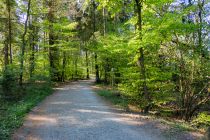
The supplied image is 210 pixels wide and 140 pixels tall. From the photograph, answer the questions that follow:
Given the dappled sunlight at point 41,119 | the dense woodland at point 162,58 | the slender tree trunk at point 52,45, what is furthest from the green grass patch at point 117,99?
the slender tree trunk at point 52,45

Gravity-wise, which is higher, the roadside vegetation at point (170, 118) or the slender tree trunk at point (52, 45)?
the slender tree trunk at point (52, 45)

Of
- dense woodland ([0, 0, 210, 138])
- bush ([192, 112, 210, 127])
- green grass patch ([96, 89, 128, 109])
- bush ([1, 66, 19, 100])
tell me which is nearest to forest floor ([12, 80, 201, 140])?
bush ([192, 112, 210, 127])

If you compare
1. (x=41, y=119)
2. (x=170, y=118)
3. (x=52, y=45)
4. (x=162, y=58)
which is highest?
(x=52, y=45)

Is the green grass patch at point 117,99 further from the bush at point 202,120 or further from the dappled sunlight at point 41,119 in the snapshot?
the dappled sunlight at point 41,119

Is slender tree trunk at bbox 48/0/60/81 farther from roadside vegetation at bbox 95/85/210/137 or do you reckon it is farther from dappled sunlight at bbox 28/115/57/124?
dappled sunlight at bbox 28/115/57/124

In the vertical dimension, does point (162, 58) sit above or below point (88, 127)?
above

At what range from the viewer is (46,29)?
81.5ft

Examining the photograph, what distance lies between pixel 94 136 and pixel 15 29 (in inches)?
638

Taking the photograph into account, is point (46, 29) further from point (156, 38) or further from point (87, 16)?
point (156, 38)

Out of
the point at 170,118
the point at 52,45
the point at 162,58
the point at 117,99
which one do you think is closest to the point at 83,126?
the point at 170,118

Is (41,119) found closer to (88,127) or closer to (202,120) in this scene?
(88,127)

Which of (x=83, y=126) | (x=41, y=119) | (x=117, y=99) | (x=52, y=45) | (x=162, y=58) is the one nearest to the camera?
(x=83, y=126)

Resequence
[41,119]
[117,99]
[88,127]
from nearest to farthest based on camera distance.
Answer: [88,127] < [41,119] < [117,99]

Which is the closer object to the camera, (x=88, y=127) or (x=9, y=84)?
(x=88, y=127)
